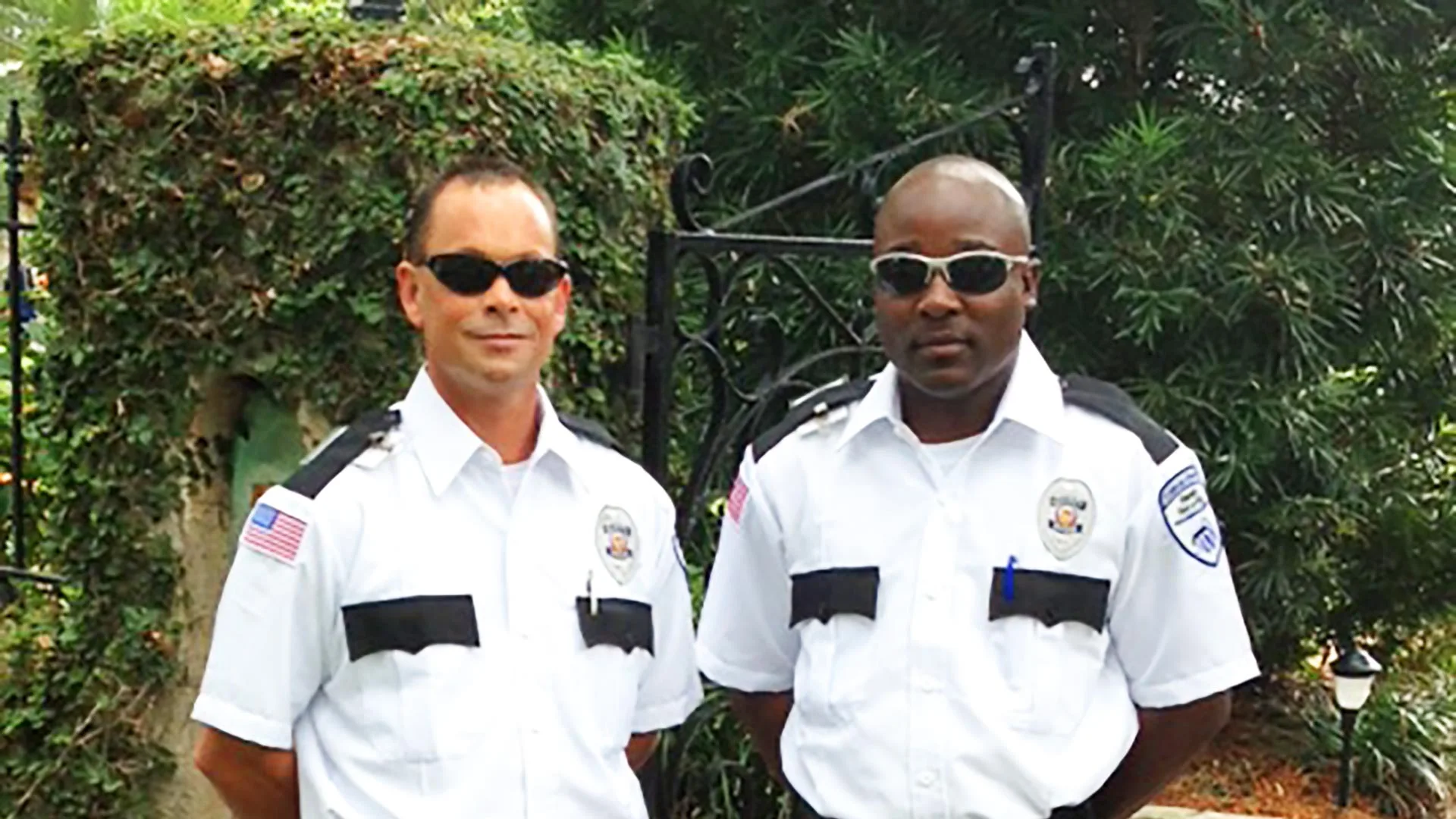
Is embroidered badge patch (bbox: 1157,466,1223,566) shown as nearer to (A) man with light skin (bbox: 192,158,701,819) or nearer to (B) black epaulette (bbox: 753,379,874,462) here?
(B) black epaulette (bbox: 753,379,874,462)

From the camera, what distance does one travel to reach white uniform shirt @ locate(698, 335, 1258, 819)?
95.5 inches

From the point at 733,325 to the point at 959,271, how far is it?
328 centimetres

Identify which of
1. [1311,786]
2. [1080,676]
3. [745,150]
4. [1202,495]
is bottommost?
[1311,786]

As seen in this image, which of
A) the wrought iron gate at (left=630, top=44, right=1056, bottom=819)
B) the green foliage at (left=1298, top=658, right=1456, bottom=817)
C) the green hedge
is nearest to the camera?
the green hedge

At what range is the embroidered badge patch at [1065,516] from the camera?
248cm

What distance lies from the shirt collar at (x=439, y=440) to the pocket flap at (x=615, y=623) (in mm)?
217

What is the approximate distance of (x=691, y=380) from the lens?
A: 5809 millimetres

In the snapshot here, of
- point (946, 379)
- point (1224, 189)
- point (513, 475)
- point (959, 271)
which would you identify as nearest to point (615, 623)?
point (513, 475)

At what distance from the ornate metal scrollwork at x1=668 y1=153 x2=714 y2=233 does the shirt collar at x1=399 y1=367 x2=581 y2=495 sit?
1.45m

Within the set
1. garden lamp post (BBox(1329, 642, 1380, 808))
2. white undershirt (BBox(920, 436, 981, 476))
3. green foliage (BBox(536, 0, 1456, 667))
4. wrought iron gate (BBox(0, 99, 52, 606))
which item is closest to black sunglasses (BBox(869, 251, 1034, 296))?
white undershirt (BBox(920, 436, 981, 476))

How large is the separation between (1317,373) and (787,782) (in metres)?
3.89

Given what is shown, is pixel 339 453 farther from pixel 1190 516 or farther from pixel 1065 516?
pixel 1190 516

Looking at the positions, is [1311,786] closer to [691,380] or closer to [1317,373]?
[1317,373]

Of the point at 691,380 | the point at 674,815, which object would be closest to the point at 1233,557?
the point at 691,380
